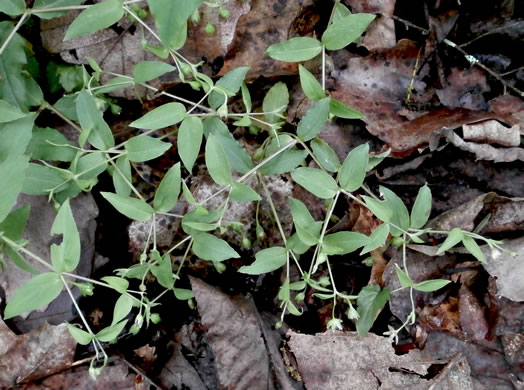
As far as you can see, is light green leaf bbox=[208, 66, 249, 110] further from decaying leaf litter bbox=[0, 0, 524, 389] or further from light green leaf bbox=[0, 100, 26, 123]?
light green leaf bbox=[0, 100, 26, 123]

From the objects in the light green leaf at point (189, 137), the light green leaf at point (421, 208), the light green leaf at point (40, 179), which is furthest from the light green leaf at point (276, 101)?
the light green leaf at point (40, 179)

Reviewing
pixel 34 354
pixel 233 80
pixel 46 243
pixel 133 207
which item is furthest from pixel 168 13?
pixel 34 354

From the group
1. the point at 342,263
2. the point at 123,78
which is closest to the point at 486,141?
the point at 342,263

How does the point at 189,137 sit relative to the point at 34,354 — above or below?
above

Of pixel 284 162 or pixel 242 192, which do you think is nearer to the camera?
pixel 242 192

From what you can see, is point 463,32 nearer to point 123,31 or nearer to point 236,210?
point 236,210

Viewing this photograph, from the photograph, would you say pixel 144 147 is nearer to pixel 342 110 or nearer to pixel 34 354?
pixel 342 110
